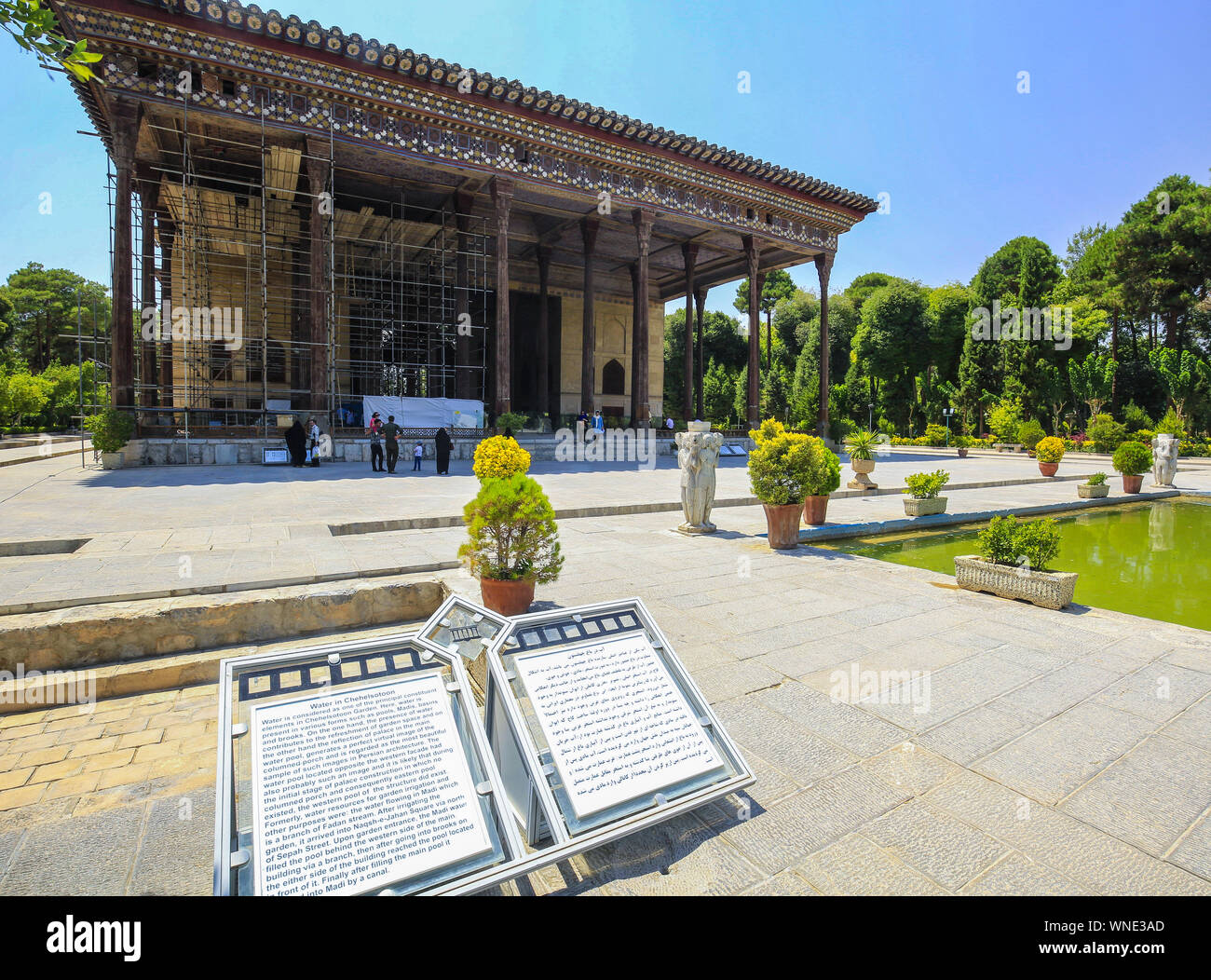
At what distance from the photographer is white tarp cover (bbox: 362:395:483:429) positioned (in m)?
18.7

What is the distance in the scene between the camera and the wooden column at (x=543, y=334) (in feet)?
89.7

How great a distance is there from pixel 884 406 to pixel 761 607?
136ft

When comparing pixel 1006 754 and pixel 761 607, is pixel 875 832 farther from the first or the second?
pixel 761 607

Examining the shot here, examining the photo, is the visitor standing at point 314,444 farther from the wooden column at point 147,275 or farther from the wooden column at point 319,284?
the wooden column at point 147,275

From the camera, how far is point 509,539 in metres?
4.51

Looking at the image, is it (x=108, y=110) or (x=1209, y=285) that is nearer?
(x=108, y=110)

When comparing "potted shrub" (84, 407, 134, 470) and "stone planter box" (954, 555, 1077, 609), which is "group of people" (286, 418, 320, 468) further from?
"stone planter box" (954, 555, 1077, 609)

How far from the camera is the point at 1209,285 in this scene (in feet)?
104

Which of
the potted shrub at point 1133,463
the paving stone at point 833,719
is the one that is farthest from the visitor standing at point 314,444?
the potted shrub at point 1133,463

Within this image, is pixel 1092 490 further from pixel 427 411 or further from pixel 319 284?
pixel 319 284

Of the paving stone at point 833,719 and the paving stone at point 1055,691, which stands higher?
the paving stone at point 1055,691

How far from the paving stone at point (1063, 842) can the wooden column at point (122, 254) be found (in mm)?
17909

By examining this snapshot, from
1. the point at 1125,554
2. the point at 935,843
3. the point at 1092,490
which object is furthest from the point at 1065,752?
the point at 1092,490
